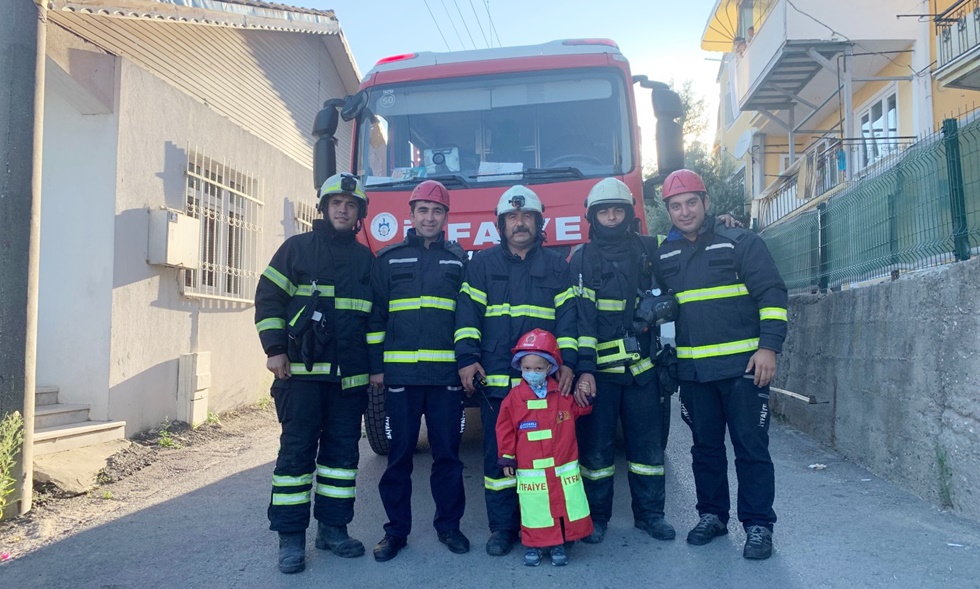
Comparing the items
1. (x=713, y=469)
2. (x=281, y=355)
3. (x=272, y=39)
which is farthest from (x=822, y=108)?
(x=281, y=355)

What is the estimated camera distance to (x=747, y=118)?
18484mm

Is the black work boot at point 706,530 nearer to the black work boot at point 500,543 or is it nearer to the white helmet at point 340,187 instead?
the black work boot at point 500,543

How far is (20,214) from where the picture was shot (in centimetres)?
445

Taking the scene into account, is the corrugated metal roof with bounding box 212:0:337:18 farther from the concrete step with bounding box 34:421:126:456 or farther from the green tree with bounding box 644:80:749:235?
the green tree with bounding box 644:80:749:235

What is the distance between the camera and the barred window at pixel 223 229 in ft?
25.4

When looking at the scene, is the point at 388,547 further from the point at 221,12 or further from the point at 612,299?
the point at 221,12

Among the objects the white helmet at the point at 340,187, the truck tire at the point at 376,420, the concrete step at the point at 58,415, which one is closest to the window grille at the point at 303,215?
the concrete step at the point at 58,415

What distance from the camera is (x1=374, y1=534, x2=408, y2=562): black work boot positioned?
12.4 feet

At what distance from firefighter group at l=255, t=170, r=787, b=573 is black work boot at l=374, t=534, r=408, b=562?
0.01 m

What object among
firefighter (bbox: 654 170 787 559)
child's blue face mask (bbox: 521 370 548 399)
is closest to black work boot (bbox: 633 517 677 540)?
firefighter (bbox: 654 170 787 559)

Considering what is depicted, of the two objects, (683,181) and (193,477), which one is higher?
(683,181)

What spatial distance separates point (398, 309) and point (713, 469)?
1.95 metres

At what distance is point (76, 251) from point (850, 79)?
38.5ft

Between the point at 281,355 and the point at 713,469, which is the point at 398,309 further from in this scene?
the point at 713,469
